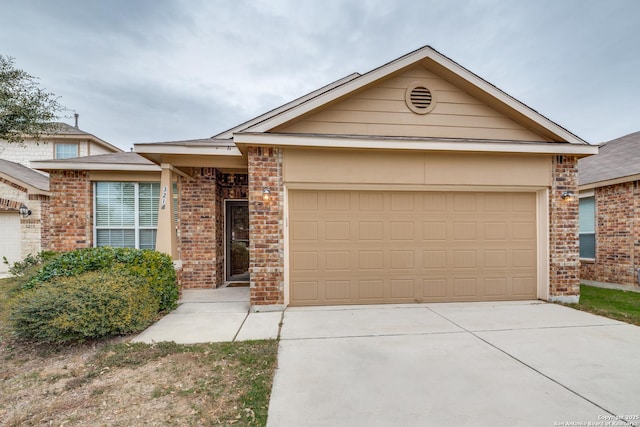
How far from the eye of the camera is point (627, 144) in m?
10.2

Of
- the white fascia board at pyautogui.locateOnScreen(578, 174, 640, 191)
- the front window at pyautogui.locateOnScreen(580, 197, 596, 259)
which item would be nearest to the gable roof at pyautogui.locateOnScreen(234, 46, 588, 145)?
the white fascia board at pyautogui.locateOnScreen(578, 174, 640, 191)

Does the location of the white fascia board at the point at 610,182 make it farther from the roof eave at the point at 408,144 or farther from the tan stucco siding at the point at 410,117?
the tan stucco siding at the point at 410,117

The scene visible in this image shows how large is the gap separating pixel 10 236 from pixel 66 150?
7275mm

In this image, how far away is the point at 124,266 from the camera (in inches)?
196

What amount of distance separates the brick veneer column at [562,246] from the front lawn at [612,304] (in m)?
0.34

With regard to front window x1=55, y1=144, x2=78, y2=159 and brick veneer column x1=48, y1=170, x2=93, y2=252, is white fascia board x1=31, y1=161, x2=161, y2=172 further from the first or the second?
front window x1=55, y1=144, x2=78, y2=159

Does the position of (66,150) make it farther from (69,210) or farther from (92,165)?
(92,165)

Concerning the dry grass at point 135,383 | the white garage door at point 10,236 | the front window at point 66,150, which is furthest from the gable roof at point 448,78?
the front window at point 66,150

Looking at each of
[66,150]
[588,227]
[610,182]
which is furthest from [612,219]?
[66,150]

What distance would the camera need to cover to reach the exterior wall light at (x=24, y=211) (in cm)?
1001

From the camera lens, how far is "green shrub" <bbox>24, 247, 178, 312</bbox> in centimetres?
469

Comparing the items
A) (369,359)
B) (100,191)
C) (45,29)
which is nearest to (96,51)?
(45,29)

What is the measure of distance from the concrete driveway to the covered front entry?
3.14 ft

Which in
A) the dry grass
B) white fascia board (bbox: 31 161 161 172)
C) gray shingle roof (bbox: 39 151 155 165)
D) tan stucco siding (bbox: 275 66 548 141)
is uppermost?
tan stucco siding (bbox: 275 66 548 141)
